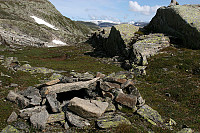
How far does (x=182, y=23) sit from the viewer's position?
147 feet

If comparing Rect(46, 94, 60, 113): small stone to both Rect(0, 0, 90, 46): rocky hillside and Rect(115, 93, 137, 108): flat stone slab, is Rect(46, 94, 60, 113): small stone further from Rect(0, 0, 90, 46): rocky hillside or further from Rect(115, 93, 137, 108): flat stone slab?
Rect(0, 0, 90, 46): rocky hillside

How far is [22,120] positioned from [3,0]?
214 metres

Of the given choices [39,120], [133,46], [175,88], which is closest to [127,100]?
[39,120]

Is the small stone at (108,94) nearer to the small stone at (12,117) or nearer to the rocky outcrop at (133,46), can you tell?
the small stone at (12,117)

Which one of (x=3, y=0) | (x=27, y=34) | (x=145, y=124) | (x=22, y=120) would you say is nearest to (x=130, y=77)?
(x=145, y=124)

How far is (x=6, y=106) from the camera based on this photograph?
13031 mm

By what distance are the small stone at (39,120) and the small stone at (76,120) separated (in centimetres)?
195

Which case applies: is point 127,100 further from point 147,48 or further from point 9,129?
point 147,48

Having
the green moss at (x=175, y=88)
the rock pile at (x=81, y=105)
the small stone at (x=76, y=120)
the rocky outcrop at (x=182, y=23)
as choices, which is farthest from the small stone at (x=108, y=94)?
the rocky outcrop at (x=182, y=23)

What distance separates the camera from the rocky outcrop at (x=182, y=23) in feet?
134

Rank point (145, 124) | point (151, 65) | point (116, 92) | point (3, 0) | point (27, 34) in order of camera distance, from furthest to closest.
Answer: point (3, 0), point (27, 34), point (151, 65), point (116, 92), point (145, 124)

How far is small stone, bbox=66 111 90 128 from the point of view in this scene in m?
11.4

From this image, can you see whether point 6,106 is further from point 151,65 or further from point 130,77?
point 151,65

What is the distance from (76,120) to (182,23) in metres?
49.5
